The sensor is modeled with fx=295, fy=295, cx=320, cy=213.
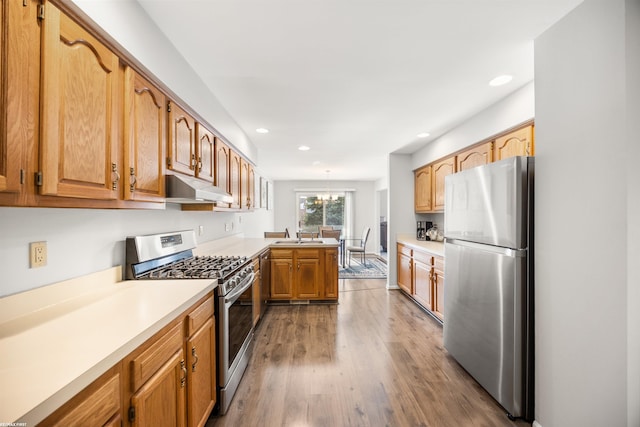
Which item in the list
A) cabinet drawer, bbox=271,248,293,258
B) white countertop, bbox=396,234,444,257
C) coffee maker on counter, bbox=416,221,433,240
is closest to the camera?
white countertop, bbox=396,234,444,257

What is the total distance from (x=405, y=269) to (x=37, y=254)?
4197mm

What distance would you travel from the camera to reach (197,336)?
Answer: 1589mm

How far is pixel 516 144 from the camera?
2652mm

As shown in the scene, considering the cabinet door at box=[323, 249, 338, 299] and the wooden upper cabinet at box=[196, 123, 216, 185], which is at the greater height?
the wooden upper cabinet at box=[196, 123, 216, 185]

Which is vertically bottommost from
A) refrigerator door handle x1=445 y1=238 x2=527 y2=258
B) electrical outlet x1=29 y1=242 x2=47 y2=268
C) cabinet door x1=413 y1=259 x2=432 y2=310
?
cabinet door x1=413 y1=259 x2=432 y2=310

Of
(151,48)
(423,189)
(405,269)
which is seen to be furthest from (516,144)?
(151,48)

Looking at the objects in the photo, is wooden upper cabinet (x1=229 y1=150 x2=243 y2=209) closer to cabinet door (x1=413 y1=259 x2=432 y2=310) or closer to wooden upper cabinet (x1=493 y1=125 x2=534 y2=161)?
cabinet door (x1=413 y1=259 x2=432 y2=310)

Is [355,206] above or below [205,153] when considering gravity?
below

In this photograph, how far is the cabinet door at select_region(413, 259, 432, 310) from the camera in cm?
365

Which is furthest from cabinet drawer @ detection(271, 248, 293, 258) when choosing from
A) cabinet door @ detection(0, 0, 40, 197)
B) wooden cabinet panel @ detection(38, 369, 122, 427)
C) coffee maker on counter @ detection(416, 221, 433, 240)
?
cabinet door @ detection(0, 0, 40, 197)

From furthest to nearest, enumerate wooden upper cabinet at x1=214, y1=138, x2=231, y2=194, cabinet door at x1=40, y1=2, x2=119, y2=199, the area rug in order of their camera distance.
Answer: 1. the area rug
2. wooden upper cabinet at x1=214, y1=138, x2=231, y2=194
3. cabinet door at x1=40, y1=2, x2=119, y2=199

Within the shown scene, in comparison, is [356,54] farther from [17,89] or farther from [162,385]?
[162,385]

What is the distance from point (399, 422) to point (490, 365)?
2.52 ft

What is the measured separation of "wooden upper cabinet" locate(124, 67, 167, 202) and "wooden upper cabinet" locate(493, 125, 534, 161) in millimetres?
2815
